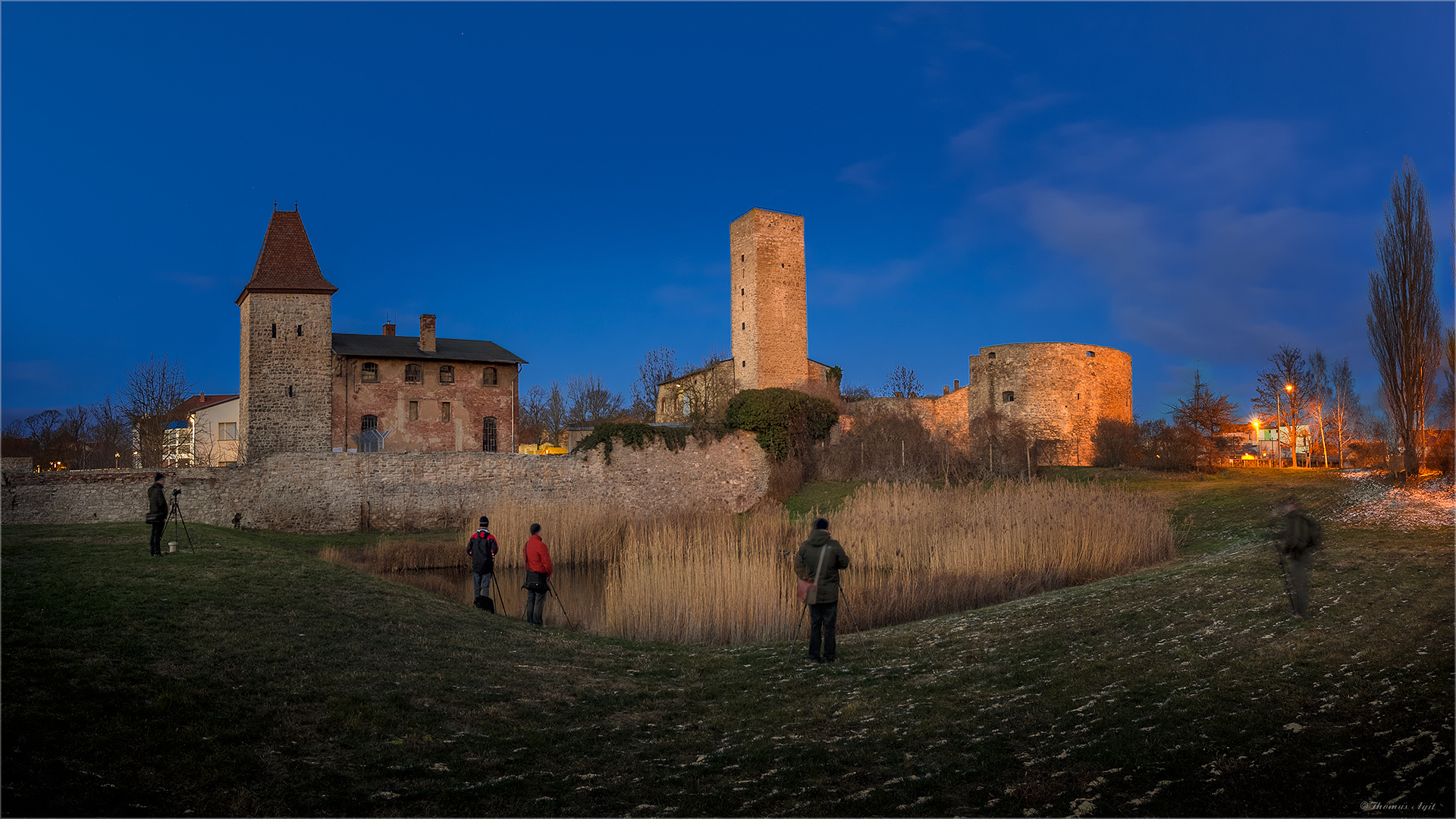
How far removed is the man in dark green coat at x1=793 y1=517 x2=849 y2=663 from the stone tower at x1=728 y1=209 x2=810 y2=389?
112 feet

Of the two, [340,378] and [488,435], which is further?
[488,435]

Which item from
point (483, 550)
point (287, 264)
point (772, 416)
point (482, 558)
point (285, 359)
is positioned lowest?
point (482, 558)

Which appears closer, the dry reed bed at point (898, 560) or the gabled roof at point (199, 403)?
the dry reed bed at point (898, 560)

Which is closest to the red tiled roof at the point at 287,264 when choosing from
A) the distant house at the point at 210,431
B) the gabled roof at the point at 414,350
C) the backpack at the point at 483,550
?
the gabled roof at the point at 414,350

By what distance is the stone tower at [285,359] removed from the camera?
30.4 meters

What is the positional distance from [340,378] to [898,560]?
90.5 ft

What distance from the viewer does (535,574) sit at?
38.5 feet

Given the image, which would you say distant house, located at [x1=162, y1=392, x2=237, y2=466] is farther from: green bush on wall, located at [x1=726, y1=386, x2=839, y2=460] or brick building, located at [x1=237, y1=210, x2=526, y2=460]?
green bush on wall, located at [x1=726, y1=386, x2=839, y2=460]

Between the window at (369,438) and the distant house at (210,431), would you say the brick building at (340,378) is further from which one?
the distant house at (210,431)

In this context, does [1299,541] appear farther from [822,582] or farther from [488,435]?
[488,435]

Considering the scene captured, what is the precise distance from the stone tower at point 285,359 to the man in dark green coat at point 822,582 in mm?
27409

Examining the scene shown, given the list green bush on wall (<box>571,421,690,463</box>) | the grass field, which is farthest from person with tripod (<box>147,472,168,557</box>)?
green bush on wall (<box>571,421,690,463</box>)

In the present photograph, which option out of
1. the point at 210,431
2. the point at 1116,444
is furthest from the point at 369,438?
the point at 1116,444

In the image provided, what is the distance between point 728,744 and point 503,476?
23531mm
